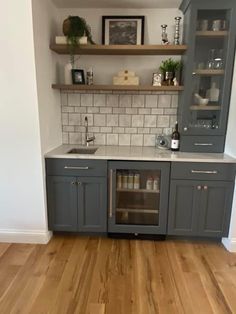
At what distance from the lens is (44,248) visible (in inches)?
93.4

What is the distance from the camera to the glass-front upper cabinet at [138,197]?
2.33 meters

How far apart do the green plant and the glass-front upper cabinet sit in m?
1.01

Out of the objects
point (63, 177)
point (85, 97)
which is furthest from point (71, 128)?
point (63, 177)

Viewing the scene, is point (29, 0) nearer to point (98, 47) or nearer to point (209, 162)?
point (98, 47)

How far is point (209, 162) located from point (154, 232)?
0.88 m

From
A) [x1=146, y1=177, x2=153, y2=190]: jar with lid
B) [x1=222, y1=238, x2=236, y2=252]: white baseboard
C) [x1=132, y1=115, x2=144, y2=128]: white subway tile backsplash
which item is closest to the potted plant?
[x1=132, y1=115, x2=144, y2=128]: white subway tile backsplash

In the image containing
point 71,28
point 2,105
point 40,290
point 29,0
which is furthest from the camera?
point 71,28

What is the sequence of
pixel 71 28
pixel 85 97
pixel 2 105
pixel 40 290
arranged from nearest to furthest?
pixel 40 290 < pixel 2 105 < pixel 71 28 < pixel 85 97

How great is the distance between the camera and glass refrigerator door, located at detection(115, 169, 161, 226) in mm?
2418

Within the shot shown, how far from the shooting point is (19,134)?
7.31ft

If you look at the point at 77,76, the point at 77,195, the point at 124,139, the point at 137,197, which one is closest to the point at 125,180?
the point at 137,197

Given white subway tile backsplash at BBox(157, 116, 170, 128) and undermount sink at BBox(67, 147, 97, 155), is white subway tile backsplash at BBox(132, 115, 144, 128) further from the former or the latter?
undermount sink at BBox(67, 147, 97, 155)

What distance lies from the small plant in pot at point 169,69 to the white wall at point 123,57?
0.18 meters

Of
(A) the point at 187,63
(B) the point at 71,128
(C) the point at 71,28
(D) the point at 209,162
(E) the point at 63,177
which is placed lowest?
(E) the point at 63,177
